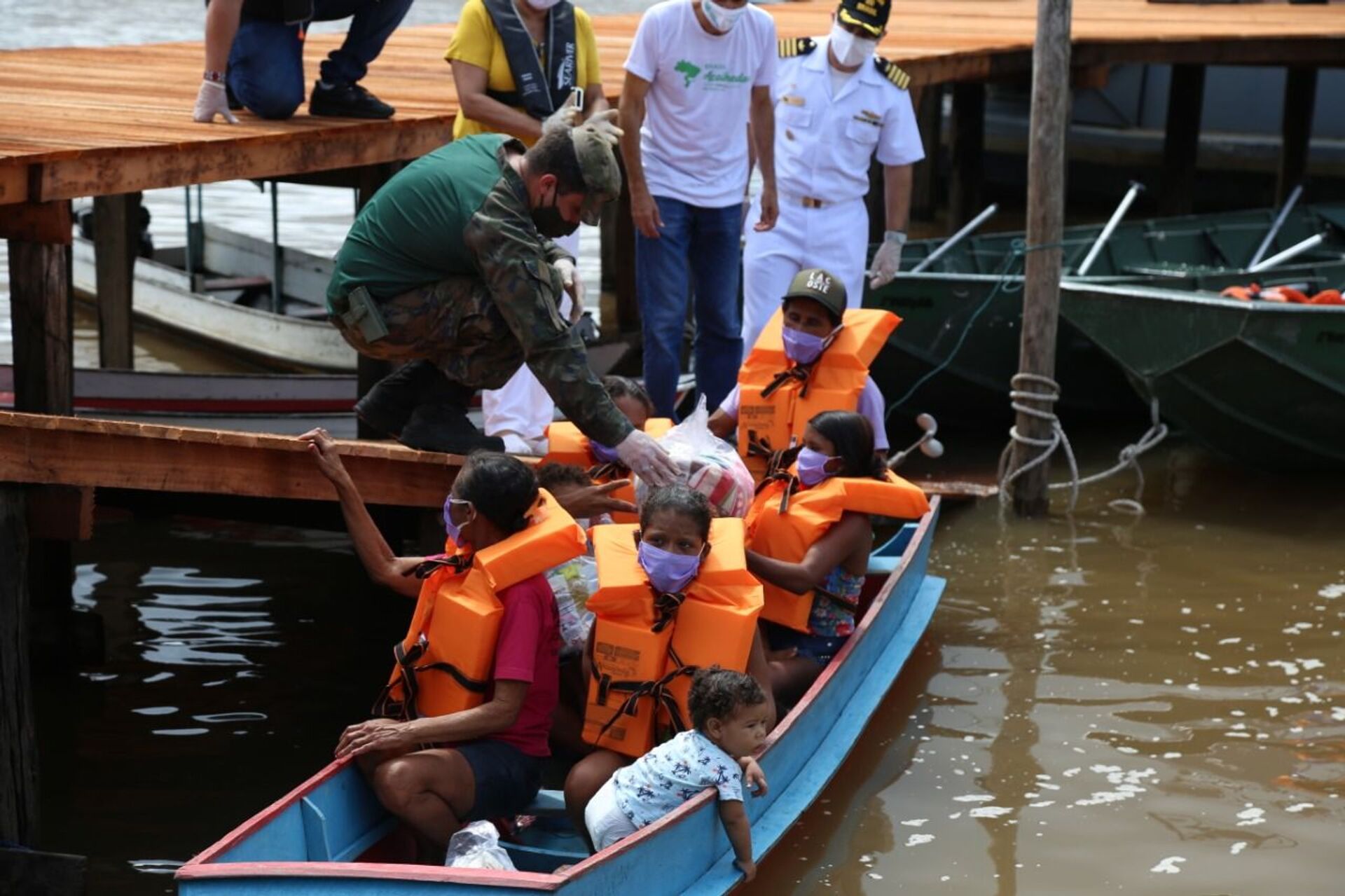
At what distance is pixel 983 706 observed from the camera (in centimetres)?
757

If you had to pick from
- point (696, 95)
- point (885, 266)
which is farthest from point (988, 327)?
point (696, 95)

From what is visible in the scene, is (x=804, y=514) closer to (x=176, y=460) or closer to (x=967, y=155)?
(x=176, y=460)

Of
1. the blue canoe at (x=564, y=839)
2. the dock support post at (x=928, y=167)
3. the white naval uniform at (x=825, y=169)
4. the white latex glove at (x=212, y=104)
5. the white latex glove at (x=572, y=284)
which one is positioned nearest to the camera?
the blue canoe at (x=564, y=839)

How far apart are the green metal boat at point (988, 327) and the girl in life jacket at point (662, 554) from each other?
5856 mm

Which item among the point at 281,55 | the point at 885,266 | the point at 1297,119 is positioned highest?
the point at 281,55

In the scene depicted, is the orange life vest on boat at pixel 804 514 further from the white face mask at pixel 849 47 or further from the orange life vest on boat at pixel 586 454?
the white face mask at pixel 849 47

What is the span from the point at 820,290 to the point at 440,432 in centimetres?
175

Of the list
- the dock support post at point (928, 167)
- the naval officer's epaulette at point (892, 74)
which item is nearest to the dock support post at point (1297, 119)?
the dock support post at point (928, 167)

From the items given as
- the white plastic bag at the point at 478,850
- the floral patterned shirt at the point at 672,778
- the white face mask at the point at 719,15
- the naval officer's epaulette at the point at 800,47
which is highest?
the white face mask at the point at 719,15

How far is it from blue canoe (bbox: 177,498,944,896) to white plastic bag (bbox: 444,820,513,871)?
0.44 feet

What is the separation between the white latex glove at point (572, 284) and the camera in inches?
243

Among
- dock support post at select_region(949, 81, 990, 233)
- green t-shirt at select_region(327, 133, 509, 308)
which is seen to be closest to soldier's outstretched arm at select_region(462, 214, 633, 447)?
green t-shirt at select_region(327, 133, 509, 308)

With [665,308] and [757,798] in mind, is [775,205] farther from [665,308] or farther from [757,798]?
[757,798]

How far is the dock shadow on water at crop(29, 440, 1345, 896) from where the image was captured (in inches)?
246
